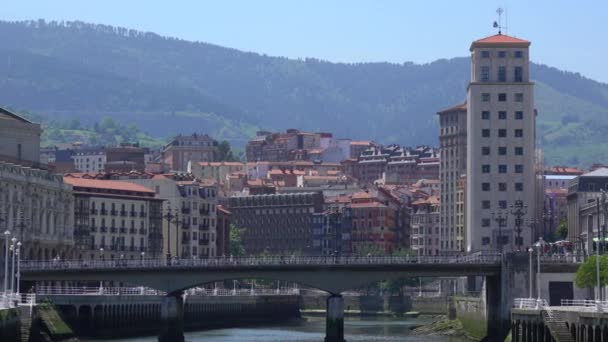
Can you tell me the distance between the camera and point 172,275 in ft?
513

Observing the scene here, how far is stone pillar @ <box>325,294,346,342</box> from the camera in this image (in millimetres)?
148625

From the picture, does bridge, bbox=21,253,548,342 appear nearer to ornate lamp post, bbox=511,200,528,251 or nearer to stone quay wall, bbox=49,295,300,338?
stone quay wall, bbox=49,295,300,338

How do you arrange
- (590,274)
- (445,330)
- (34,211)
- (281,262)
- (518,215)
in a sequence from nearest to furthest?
(590,274), (281,262), (518,215), (445,330), (34,211)

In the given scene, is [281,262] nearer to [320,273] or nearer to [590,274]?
[320,273]

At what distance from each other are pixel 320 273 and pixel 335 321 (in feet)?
17.9

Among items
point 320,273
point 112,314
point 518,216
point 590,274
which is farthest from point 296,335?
point 590,274

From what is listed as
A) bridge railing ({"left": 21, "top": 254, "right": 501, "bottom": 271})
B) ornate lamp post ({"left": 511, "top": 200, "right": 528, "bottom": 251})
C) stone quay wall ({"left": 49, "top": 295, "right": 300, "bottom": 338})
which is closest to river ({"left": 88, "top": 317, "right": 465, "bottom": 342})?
stone quay wall ({"left": 49, "top": 295, "right": 300, "bottom": 338})

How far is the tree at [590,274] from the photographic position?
Result: 12644 centimetres

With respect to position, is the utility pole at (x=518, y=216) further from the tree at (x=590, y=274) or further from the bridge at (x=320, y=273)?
the tree at (x=590, y=274)

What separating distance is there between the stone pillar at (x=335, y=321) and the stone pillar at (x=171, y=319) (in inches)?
501

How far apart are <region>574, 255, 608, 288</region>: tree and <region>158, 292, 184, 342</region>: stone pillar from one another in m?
37.0

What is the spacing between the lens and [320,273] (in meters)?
154

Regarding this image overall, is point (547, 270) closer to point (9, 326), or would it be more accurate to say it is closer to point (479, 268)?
point (479, 268)

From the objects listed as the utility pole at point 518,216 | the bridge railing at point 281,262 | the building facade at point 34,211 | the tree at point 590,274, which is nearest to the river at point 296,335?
the bridge railing at point 281,262
